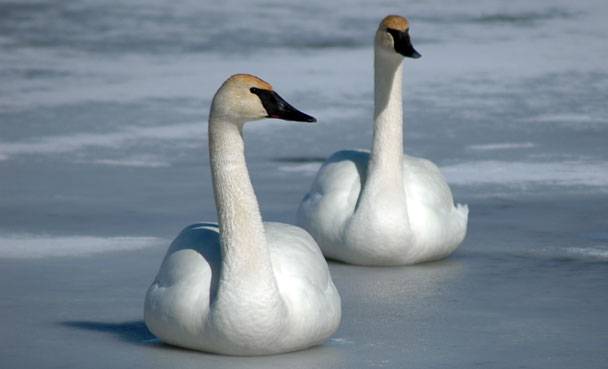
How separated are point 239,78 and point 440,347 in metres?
1.58

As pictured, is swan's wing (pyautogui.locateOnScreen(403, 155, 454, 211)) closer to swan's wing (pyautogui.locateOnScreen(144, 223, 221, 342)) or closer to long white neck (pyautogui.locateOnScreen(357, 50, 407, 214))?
long white neck (pyautogui.locateOnScreen(357, 50, 407, 214))

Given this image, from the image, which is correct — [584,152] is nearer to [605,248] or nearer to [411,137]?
A: [411,137]

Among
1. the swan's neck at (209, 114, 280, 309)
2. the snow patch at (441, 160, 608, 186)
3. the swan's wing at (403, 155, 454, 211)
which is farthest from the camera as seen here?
the snow patch at (441, 160, 608, 186)

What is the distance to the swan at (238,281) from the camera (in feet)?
17.5

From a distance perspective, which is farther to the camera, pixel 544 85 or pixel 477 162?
pixel 544 85

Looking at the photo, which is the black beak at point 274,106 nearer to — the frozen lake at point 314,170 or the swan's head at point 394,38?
the frozen lake at point 314,170

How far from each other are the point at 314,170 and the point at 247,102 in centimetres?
557

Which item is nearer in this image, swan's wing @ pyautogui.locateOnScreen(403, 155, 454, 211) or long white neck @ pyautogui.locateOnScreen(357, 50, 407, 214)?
long white neck @ pyautogui.locateOnScreen(357, 50, 407, 214)

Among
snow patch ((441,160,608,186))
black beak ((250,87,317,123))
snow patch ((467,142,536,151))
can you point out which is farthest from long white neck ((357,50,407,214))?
snow patch ((467,142,536,151))

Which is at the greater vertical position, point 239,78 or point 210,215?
point 239,78

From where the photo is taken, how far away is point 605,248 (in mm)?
8062

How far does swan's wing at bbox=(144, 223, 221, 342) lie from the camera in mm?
5441

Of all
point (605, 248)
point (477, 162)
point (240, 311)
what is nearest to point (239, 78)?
point (240, 311)

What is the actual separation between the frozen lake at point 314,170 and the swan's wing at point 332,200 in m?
0.37
